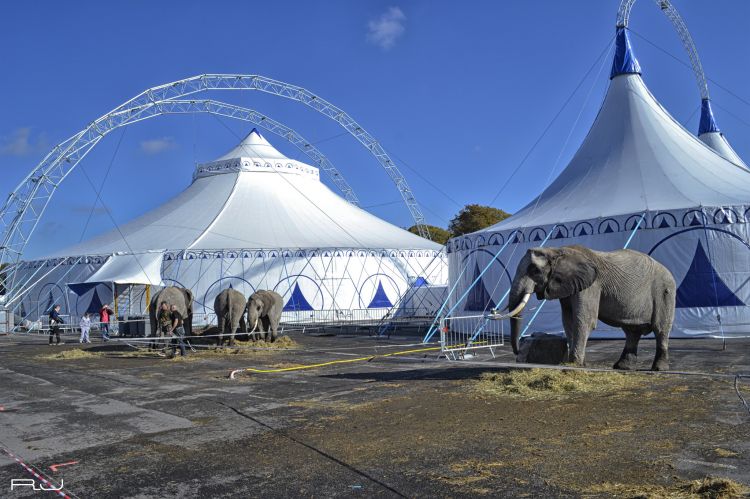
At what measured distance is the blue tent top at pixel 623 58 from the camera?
964 inches

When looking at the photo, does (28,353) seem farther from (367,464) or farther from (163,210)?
(163,210)

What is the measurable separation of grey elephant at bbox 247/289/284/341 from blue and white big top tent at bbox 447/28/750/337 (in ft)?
21.1

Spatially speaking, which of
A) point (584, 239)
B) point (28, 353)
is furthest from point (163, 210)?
point (584, 239)

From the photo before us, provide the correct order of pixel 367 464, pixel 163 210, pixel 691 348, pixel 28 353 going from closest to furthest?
pixel 367 464 → pixel 691 348 → pixel 28 353 → pixel 163 210

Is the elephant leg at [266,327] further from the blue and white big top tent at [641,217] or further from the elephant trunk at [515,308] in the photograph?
the elephant trunk at [515,308]

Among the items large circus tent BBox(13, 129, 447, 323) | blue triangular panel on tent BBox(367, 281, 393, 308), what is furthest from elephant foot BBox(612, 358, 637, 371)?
blue triangular panel on tent BBox(367, 281, 393, 308)

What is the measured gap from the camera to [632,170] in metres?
22.0

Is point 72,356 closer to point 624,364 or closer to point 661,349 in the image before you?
point 624,364

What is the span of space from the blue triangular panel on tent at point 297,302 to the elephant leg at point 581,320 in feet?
81.5

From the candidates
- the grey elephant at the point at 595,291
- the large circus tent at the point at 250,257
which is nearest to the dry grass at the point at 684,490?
the grey elephant at the point at 595,291

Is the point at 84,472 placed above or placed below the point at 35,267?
below

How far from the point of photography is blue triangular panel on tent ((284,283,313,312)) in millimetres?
34250

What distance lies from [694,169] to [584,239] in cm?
494

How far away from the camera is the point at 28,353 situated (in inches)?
798
